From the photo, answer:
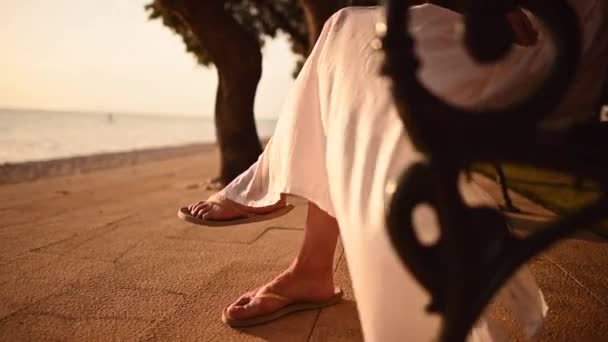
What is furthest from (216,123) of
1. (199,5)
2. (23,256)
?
(23,256)

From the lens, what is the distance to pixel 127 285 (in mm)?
1680

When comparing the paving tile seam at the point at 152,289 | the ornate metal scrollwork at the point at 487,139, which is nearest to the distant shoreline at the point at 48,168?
the paving tile seam at the point at 152,289

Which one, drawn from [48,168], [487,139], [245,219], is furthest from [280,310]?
[48,168]

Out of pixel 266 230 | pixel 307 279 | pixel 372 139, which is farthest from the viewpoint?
pixel 266 230

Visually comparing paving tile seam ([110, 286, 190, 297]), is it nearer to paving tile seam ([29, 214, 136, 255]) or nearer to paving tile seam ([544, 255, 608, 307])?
paving tile seam ([29, 214, 136, 255])

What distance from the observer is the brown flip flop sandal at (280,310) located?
133cm

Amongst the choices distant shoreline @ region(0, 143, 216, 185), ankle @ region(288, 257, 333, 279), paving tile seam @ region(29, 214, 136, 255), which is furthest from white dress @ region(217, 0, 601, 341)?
distant shoreline @ region(0, 143, 216, 185)

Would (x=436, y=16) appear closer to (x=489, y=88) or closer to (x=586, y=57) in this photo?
(x=489, y=88)

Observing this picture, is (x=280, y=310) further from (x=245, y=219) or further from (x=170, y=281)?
(x=170, y=281)

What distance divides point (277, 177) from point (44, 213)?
3.29 meters

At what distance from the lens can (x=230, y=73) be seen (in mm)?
4598

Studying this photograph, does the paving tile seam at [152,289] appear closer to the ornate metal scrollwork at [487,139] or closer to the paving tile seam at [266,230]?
the paving tile seam at [266,230]

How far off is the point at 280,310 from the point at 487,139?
1161 millimetres

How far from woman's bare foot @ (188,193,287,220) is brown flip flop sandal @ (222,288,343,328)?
313 millimetres
